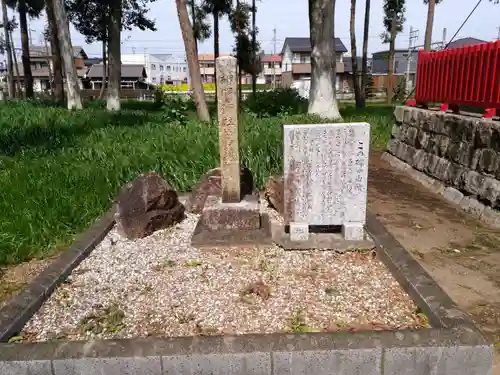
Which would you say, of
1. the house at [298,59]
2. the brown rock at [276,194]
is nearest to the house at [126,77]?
the house at [298,59]

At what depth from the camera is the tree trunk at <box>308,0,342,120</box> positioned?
1007 cm

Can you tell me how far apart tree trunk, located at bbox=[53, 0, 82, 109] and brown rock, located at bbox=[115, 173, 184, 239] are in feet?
35.6

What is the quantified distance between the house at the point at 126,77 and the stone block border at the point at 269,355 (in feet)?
154

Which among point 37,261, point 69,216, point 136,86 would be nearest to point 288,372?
point 37,261

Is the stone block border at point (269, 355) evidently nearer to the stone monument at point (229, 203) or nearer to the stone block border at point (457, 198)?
the stone monument at point (229, 203)

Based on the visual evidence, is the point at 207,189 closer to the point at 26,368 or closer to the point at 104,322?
the point at 104,322

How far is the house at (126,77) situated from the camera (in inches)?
1886

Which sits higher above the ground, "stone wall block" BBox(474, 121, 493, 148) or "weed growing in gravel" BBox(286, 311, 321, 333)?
"stone wall block" BBox(474, 121, 493, 148)

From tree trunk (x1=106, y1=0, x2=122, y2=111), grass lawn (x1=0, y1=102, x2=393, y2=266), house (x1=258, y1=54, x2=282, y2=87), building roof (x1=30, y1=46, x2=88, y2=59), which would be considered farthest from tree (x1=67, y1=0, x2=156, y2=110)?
house (x1=258, y1=54, x2=282, y2=87)

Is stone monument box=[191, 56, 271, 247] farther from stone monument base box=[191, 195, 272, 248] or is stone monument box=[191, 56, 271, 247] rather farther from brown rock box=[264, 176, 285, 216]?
brown rock box=[264, 176, 285, 216]

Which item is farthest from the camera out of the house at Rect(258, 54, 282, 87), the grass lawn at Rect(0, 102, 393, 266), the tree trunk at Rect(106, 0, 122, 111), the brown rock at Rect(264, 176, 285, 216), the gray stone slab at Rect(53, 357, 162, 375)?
the house at Rect(258, 54, 282, 87)

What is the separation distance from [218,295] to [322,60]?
8.86 metres

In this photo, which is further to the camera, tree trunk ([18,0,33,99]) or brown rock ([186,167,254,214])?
tree trunk ([18,0,33,99])

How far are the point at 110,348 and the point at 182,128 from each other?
20.5 feet
